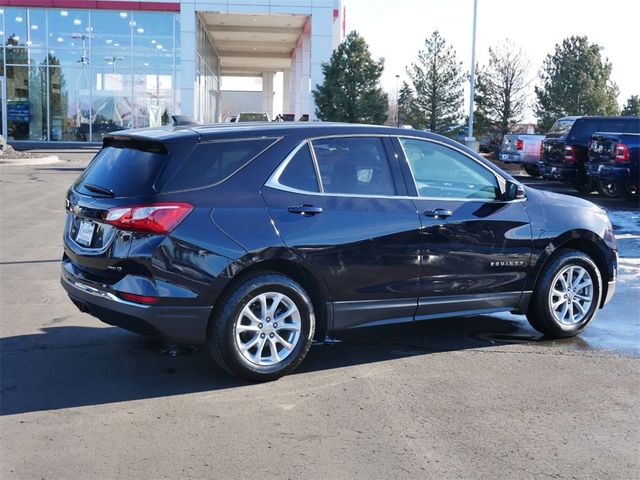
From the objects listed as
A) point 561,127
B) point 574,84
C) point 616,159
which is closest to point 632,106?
point 574,84

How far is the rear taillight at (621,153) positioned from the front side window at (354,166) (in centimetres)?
1274

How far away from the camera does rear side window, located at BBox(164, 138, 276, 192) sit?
505 cm

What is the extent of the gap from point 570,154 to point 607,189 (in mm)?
1311

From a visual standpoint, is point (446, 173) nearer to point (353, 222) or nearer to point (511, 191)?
point (511, 191)

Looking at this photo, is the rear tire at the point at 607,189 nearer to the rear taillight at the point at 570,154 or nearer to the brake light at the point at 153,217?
the rear taillight at the point at 570,154

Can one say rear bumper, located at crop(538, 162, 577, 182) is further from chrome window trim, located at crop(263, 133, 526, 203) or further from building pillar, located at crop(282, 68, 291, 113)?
building pillar, located at crop(282, 68, 291, 113)

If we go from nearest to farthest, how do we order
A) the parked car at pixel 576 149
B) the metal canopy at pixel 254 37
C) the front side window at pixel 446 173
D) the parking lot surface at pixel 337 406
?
the parking lot surface at pixel 337 406, the front side window at pixel 446 173, the parked car at pixel 576 149, the metal canopy at pixel 254 37

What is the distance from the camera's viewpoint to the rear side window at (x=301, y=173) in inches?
213

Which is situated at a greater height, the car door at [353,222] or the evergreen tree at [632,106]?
the evergreen tree at [632,106]

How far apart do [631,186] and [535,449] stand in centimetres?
1486

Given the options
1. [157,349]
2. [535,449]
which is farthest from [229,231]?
[535,449]

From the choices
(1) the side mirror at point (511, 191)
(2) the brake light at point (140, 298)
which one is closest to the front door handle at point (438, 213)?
(1) the side mirror at point (511, 191)

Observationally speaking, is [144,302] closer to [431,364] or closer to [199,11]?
[431,364]

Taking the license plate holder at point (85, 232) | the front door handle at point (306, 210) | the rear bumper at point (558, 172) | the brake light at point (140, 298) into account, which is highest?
the front door handle at point (306, 210)
